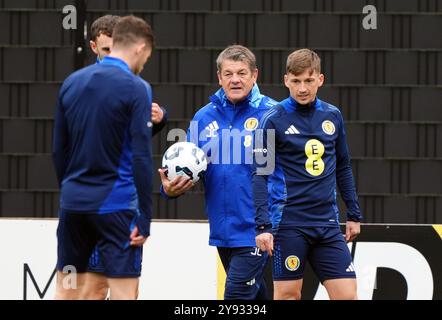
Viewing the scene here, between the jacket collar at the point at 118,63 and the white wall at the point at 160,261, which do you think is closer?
the jacket collar at the point at 118,63

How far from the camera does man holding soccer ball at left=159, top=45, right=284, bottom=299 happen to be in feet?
21.5

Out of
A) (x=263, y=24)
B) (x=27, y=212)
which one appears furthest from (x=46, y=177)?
(x=263, y=24)

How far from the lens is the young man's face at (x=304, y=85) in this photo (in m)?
6.47

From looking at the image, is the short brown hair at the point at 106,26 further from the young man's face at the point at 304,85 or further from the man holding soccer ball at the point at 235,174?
the young man's face at the point at 304,85

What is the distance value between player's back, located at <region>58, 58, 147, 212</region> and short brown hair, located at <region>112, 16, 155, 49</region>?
127 mm

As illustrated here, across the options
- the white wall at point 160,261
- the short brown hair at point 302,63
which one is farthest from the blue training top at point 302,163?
the white wall at point 160,261

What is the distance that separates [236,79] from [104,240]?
5.22ft

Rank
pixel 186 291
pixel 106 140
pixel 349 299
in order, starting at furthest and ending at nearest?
pixel 186 291, pixel 349 299, pixel 106 140

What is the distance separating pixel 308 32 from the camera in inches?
320

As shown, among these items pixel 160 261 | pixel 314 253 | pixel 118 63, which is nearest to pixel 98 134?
pixel 118 63

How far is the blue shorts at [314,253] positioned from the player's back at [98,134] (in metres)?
1.29

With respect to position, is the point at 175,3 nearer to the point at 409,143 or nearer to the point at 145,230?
the point at 409,143

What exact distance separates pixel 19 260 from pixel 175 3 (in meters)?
1.93

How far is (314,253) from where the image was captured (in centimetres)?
648
